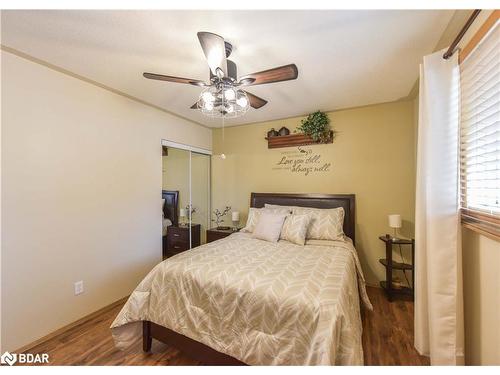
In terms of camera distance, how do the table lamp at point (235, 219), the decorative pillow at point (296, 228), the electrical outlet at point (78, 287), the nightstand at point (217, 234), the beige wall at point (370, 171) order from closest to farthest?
the electrical outlet at point (78, 287) < the decorative pillow at point (296, 228) < the beige wall at point (370, 171) < the nightstand at point (217, 234) < the table lamp at point (235, 219)

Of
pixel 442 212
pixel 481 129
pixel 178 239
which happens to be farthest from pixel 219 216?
pixel 481 129

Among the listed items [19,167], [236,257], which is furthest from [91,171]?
[236,257]

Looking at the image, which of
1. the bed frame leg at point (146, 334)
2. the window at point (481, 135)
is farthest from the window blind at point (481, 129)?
the bed frame leg at point (146, 334)

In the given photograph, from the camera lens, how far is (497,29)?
107 cm

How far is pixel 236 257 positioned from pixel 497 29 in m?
2.10

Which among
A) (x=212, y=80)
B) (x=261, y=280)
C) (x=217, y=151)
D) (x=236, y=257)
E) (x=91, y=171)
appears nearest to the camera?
(x=261, y=280)

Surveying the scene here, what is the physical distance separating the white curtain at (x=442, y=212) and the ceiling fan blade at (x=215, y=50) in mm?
1361

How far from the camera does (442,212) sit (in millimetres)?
1417

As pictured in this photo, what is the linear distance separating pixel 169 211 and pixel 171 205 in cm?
9

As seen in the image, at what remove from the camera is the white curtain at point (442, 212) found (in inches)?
53.5

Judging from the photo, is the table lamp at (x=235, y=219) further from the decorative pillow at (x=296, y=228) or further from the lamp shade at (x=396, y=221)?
the lamp shade at (x=396, y=221)

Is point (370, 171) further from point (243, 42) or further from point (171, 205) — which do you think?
point (171, 205)

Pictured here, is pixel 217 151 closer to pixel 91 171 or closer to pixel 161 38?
pixel 91 171

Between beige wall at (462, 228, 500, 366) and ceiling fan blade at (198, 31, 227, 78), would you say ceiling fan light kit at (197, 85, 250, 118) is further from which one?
beige wall at (462, 228, 500, 366)
